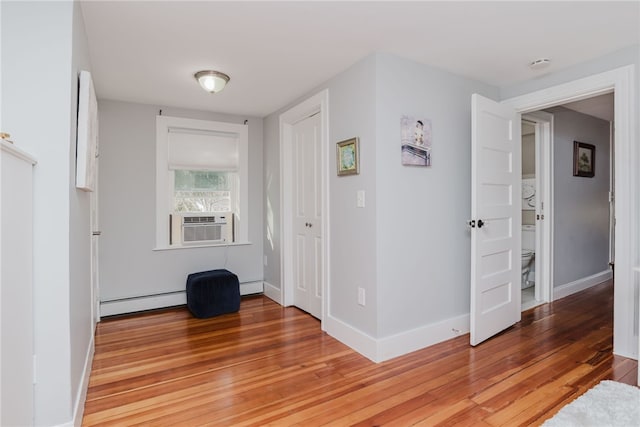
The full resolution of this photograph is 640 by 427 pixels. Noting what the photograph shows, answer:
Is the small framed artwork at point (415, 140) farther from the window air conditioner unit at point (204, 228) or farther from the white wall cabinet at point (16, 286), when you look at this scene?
the window air conditioner unit at point (204, 228)

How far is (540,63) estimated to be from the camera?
8.58 ft

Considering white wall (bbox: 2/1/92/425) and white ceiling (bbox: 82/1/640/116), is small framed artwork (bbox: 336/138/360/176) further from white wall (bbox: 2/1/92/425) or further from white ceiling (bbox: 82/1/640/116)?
white wall (bbox: 2/1/92/425)

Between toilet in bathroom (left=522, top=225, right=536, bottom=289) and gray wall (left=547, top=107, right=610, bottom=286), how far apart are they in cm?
34

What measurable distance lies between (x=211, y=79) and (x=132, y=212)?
1.71m

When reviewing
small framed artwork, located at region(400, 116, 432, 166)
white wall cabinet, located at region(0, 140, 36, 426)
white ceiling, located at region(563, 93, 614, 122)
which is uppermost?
white ceiling, located at region(563, 93, 614, 122)

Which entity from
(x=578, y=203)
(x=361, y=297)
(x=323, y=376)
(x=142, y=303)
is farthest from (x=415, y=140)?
(x=142, y=303)

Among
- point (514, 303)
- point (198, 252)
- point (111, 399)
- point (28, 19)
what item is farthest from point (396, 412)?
point (198, 252)

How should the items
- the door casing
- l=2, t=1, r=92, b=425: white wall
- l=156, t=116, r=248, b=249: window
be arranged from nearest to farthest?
l=2, t=1, r=92, b=425: white wall < the door casing < l=156, t=116, r=248, b=249: window

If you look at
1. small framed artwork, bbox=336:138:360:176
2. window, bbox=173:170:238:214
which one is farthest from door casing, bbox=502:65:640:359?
window, bbox=173:170:238:214

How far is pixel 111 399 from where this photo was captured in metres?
1.99

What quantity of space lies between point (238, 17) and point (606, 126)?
4.88 metres

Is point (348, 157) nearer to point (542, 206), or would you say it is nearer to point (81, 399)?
point (81, 399)

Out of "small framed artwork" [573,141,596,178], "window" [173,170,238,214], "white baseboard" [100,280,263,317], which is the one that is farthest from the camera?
"small framed artwork" [573,141,596,178]

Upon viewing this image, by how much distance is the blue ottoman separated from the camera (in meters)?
3.41
